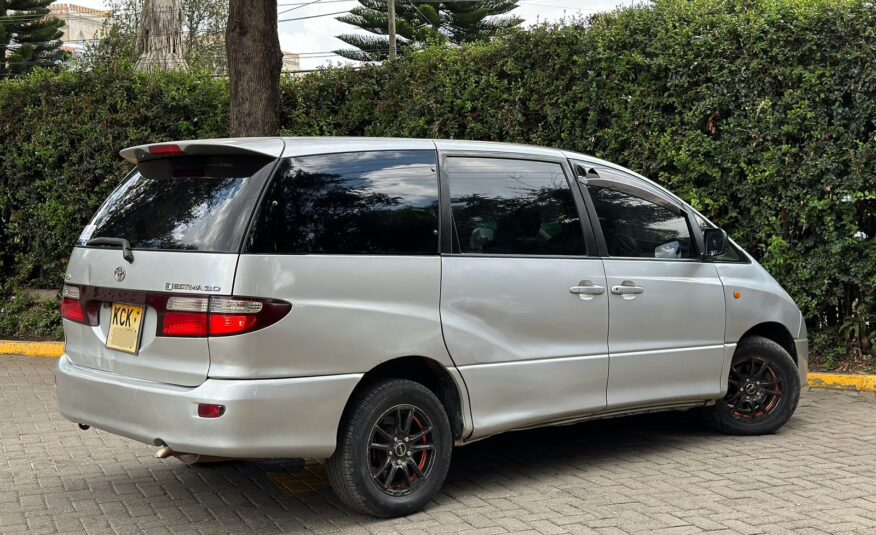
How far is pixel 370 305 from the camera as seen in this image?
4.77 m

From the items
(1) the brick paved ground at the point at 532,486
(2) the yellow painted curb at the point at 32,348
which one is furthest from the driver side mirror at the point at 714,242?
(2) the yellow painted curb at the point at 32,348

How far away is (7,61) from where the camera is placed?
4022 centimetres

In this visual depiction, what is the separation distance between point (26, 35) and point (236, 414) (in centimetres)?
4034

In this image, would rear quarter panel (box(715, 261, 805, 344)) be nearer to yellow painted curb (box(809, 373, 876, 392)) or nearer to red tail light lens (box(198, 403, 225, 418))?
yellow painted curb (box(809, 373, 876, 392))

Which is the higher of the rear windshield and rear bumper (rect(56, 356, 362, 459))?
the rear windshield

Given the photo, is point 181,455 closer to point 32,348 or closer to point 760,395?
point 760,395

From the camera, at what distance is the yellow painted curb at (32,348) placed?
1072 cm

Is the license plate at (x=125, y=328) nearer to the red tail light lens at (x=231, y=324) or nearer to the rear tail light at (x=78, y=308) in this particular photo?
the rear tail light at (x=78, y=308)

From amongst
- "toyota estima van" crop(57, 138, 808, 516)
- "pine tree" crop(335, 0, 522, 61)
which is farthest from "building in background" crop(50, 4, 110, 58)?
"toyota estima van" crop(57, 138, 808, 516)

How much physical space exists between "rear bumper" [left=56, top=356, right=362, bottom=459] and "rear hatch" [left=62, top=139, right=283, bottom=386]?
104 millimetres

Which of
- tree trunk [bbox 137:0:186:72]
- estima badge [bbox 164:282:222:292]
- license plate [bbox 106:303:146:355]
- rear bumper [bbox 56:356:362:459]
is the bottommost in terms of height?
rear bumper [bbox 56:356:362:459]

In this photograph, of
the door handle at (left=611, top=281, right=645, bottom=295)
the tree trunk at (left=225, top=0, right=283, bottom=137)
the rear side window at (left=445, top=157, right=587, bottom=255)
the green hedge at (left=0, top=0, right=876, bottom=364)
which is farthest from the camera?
the tree trunk at (left=225, top=0, right=283, bottom=137)

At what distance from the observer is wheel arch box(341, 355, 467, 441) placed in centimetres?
500

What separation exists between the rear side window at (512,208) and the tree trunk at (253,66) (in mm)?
4772
